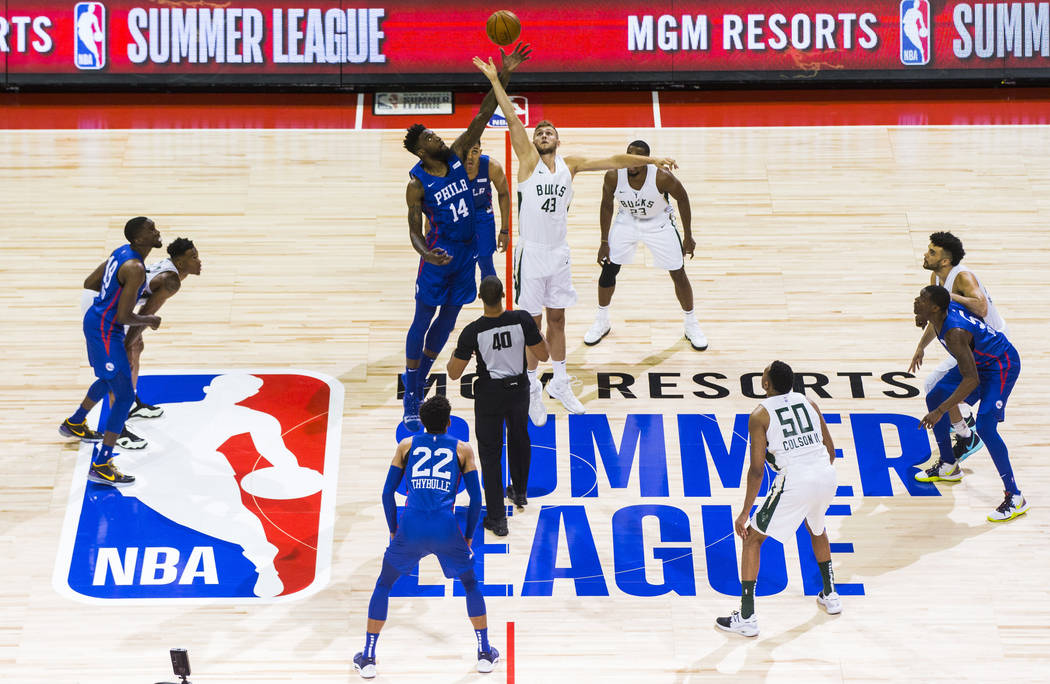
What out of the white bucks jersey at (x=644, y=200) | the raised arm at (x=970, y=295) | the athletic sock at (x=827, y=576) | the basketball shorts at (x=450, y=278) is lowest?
the athletic sock at (x=827, y=576)

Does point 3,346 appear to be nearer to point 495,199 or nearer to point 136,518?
point 136,518

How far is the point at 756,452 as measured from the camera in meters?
7.97

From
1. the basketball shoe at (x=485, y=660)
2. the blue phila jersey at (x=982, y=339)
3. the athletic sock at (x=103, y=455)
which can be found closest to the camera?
the basketball shoe at (x=485, y=660)

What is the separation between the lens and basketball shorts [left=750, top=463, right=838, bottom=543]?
26.5 feet

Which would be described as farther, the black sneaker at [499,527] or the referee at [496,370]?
the black sneaker at [499,527]

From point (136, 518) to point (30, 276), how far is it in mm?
3103

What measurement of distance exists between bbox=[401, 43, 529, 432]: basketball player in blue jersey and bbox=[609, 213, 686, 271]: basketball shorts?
129 cm

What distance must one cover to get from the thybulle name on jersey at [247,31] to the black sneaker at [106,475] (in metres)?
5.50

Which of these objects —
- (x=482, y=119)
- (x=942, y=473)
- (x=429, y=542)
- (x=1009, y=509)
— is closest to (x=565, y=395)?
(x=482, y=119)

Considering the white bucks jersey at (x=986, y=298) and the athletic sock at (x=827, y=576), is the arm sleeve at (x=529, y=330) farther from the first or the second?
the white bucks jersey at (x=986, y=298)

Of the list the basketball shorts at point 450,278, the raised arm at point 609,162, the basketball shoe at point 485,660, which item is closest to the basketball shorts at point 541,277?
the basketball shorts at point 450,278

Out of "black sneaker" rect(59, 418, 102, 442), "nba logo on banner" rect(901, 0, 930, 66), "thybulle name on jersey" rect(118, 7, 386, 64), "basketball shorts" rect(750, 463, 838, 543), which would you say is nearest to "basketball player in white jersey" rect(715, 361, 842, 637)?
"basketball shorts" rect(750, 463, 838, 543)

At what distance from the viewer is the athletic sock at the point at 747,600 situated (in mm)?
8336

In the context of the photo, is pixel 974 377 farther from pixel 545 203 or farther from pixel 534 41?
pixel 534 41
